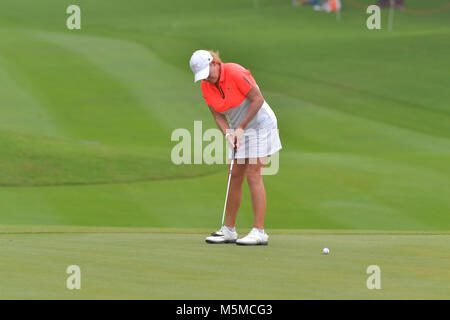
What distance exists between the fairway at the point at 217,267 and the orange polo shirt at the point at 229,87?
127 centimetres

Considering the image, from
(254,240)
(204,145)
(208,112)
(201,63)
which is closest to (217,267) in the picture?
(254,240)

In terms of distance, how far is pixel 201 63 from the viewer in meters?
7.88

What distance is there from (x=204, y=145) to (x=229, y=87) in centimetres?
1357

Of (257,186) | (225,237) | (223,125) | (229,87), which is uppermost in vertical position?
(229,87)

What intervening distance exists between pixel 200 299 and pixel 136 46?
103ft

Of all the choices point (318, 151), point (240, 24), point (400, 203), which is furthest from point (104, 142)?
point (240, 24)

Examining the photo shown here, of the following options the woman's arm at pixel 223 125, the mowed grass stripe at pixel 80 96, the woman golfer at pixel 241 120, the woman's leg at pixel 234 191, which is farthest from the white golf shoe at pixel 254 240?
the mowed grass stripe at pixel 80 96

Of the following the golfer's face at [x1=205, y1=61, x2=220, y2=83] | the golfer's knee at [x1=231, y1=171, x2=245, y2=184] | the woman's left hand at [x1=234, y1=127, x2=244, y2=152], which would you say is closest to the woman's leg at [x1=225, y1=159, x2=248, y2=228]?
the golfer's knee at [x1=231, y1=171, x2=245, y2=184]

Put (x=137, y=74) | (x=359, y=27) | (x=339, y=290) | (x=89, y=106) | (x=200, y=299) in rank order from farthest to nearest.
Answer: (x=359, y=27) → (x=137, y=74) → (x=89, y=106) → (x=339, y=290) → (x=200, y=299)

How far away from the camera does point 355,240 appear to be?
8.70 m

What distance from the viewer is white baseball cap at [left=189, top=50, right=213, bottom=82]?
7.87 metres

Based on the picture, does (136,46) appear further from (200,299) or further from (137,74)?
(200,299)

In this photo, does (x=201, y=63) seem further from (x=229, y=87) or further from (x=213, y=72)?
(x=229, y=87)

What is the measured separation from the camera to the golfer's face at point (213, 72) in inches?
314
